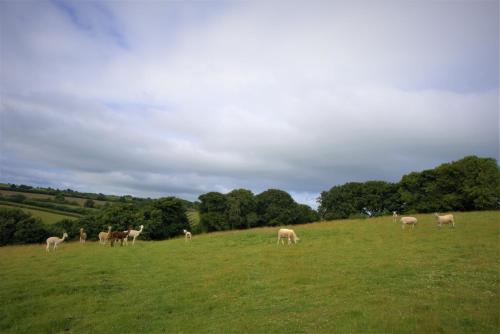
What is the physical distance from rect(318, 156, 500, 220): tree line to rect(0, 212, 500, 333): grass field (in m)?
32.5

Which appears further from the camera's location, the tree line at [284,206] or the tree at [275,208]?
the tree at [275,208]

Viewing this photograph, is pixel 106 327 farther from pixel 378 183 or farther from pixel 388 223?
pixel 378 183

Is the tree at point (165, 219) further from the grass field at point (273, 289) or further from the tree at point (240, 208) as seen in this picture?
the grass field at point (273, 289)

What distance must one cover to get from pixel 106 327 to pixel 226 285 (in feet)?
20.7

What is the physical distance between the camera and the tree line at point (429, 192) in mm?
53562

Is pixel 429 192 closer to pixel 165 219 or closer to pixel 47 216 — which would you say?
pixel 165 219

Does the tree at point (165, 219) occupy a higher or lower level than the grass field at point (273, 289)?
higher

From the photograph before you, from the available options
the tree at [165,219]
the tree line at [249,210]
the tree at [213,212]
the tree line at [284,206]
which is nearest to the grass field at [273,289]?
the tree line at [284,206]

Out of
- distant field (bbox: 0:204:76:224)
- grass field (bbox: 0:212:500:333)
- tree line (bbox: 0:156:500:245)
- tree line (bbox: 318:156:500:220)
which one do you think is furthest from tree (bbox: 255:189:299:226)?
grass field (bbox: 0:212:500:333)

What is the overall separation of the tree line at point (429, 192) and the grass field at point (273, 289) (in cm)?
3246

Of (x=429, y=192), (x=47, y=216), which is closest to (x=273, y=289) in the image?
(x=429, y=192)

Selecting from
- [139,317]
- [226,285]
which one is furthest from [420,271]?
[139,317]

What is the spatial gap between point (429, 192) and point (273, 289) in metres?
57.0

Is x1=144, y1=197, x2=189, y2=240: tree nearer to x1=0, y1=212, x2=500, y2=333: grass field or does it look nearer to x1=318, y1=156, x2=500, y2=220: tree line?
x1=318, y1=156, x2=500, y2=220: tree line
